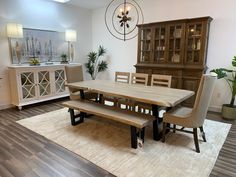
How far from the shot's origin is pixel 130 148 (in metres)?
2.48

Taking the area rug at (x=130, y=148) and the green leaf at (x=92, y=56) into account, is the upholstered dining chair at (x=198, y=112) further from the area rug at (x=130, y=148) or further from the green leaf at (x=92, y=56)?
the green leaf at (x=92, y=56)

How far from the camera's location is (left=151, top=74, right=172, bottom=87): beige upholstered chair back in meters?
3.27

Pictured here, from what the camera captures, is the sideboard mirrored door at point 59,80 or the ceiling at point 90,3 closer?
the sideboard mirrored door at point 59,80

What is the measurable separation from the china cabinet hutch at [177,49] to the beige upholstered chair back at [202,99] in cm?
160

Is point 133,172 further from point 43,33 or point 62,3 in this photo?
point 62,3

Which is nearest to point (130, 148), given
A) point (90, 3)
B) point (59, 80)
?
point (59, 80)

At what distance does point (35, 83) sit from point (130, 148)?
3.01 m

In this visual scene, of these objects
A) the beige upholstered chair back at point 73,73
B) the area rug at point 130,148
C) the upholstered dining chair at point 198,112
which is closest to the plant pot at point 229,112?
the area rug at point 130,148

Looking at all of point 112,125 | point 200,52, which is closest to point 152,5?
point 200,52

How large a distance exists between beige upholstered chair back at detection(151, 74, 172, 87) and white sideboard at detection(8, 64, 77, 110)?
2.63 meters

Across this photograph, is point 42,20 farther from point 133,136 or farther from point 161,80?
point 133,136

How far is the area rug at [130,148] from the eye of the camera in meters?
2.04

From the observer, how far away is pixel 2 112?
4.00 metres

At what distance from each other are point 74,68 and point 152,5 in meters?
2.66
